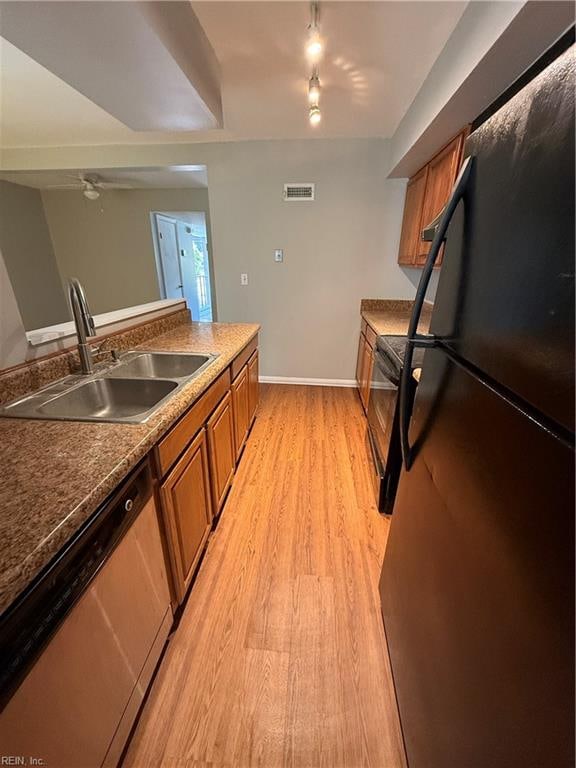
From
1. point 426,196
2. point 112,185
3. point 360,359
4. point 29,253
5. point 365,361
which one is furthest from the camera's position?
point 29,253

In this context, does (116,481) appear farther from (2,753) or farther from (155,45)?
(155,45)

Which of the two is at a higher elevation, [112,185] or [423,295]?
[112,185]

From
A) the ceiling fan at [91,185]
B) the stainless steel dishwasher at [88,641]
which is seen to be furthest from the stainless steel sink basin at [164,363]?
the ceiling fan at [91,185]

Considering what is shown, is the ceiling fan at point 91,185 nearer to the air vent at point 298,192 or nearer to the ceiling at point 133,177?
the ceiling at point 133,177

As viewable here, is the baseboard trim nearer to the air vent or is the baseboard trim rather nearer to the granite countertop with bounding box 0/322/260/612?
the air vent

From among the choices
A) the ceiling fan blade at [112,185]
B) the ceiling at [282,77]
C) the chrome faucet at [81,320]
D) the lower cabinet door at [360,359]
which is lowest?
the lower cabinet door at [360,359]

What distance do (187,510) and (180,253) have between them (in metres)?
5.78

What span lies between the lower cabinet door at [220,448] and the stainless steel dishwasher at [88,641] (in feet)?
1.74

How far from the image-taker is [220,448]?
1.68m

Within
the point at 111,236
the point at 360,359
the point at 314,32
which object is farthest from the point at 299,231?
the point at 111,236

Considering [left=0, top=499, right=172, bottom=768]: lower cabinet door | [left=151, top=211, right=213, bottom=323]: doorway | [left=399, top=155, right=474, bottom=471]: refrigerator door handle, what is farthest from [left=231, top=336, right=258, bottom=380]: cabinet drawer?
[left=151, top=211, right=213, bottom=323]: doorway

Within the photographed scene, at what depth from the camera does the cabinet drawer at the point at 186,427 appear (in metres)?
1.03

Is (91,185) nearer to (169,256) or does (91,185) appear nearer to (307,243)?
(169,256)

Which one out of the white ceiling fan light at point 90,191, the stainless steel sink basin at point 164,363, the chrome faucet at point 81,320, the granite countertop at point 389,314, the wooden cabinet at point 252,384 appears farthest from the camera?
the white ceiling fan light at point 90,191
